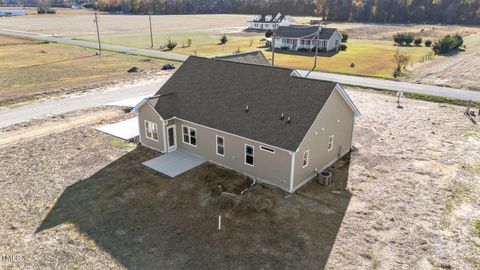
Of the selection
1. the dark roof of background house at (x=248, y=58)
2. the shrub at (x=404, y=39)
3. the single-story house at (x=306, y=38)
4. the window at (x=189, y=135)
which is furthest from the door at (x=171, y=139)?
the shrub at (x=404, y=39)

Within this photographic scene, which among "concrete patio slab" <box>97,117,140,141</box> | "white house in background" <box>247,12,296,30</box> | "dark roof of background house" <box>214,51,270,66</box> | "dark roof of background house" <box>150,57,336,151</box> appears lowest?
"concrete patio slab" <box>97,117,140,141</box>

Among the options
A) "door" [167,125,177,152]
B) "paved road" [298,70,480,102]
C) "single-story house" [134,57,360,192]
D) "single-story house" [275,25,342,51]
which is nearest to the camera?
"single-story house" [134,57,360,192]

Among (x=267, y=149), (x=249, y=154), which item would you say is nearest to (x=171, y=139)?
(x=249, y=154)

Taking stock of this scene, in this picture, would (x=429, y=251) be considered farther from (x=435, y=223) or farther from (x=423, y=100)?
(x=423, y=100)

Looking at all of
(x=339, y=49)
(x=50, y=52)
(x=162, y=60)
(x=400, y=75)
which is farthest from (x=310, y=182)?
(x=50, y=52)

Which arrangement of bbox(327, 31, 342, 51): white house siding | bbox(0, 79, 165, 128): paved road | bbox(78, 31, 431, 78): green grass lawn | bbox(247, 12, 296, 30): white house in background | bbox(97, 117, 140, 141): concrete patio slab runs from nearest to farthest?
bbox(97, 117, 140, 141): concrete patio slab
bbox(0, 79, 165, 128): paved road
bbox(78, 31, 431, 78): green grass lawn
bbox(327, 31, 342, 51): white house siding
bbox(247, 12, 296, 30): white house in background

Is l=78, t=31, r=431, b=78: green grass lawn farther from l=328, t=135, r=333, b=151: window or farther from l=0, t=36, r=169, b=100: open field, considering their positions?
l=328, t=135, r=333, b=151: window

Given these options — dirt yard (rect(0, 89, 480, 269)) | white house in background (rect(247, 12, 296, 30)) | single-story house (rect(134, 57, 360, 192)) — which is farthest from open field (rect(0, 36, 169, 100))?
white house in background (rect(247, 12, 296, 30))

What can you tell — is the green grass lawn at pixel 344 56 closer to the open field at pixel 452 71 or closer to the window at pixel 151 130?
the open field at pixel 452 71

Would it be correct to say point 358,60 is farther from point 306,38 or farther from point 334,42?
point 306,38
